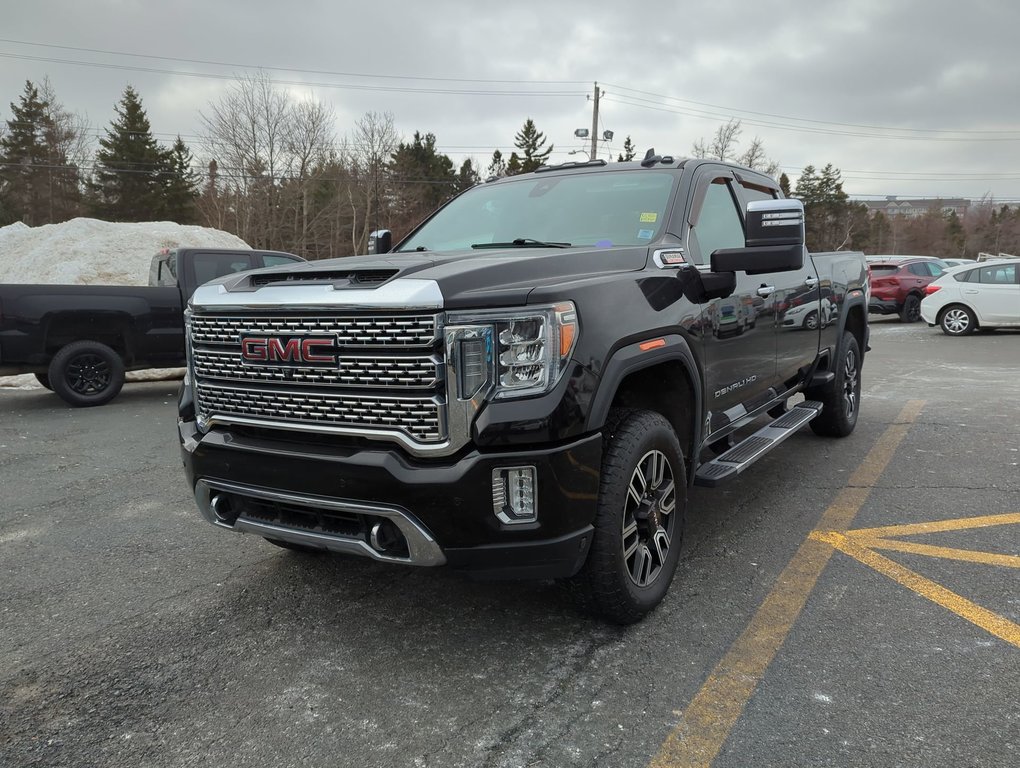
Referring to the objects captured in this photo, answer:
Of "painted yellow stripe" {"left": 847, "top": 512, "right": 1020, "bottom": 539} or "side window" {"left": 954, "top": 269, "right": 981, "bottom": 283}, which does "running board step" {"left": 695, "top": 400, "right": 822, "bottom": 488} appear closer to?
"painted yellow stripe" {"left": 847, "top": 512, "right": 1020, "bottom": 539}

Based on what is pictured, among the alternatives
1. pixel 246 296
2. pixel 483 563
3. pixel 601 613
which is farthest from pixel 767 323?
pixel 246 296

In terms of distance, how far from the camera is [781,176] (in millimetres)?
63000

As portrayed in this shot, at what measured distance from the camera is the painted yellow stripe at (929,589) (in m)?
2.96

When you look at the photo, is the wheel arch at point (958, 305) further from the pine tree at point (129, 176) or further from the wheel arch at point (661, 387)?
the pine tree at point (129, 176)

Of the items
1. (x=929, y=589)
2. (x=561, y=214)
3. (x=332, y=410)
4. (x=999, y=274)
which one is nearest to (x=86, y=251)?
(x=561, y=214)

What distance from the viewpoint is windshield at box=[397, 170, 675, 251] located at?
3.62 meters

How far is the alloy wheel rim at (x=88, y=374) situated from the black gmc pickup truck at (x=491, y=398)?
6.19m

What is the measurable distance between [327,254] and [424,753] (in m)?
46.9

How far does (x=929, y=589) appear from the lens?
333 centimetres

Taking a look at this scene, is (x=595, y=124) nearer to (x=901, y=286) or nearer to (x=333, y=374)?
(x=901, y=286)

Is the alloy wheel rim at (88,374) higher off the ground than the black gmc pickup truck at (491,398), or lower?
lower

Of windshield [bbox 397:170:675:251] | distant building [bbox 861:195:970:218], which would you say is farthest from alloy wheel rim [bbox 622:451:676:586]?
distant building [bbox 861:195:970:218]

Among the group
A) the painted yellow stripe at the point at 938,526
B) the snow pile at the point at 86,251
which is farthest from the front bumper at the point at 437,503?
the snow pile at the point at 86,251

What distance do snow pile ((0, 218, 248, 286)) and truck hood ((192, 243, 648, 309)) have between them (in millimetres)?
12769
